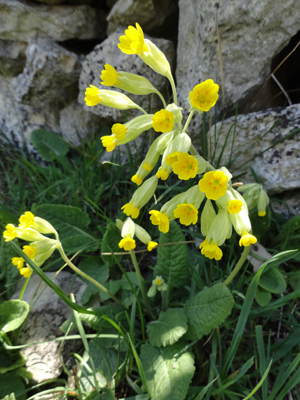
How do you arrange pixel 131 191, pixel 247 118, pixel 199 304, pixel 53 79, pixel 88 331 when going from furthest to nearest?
pixel 53 79 → pixel 131 191 → pixel 247 118 → pixel 88 331 → pixel 199 304

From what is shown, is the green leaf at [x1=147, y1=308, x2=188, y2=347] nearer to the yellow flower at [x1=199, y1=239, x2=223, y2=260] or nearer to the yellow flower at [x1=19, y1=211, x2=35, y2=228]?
the yellow flower at [x1=199, y1=239, x2=223, y2=260]

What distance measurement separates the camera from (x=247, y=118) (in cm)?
227

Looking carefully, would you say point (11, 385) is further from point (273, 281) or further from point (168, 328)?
point (273, 281)

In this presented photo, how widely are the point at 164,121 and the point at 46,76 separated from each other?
2458 mm

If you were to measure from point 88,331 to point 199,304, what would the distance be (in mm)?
883

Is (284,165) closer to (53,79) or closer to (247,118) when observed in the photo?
(247,118)

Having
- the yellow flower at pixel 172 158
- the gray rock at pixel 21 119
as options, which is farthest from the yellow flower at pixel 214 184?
the gray rock at pixel 21 119

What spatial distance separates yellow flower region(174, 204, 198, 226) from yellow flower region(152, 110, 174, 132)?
0.38m

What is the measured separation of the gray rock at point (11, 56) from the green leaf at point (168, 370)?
3.24m

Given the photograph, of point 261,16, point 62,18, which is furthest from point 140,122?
point 62,18

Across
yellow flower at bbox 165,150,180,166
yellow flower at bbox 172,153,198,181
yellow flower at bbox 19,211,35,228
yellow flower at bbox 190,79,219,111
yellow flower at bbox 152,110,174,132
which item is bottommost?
yellow flower at bbox 19,211,35,228

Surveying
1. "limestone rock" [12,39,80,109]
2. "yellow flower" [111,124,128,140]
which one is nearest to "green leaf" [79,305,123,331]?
"yellow flower" [111,124,128,140]

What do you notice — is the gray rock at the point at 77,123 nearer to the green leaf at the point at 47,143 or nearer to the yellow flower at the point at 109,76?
the green leaf at the point at 47,143

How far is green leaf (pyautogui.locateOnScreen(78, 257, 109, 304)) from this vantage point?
2131mm
